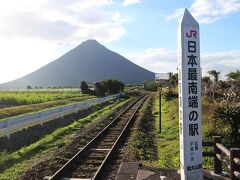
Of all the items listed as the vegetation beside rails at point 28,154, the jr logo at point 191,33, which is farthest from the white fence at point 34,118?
the jr logo at point 191,33

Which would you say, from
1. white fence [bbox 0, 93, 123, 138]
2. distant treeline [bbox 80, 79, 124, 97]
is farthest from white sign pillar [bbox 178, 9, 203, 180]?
distant treeline [bbox 80, 79, 124, 97]

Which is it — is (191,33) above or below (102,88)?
above

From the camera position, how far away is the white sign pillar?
26.6 feet

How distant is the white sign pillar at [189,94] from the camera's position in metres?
8.10

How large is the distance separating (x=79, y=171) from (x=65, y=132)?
383 inches

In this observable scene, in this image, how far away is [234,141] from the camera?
15.1 metres

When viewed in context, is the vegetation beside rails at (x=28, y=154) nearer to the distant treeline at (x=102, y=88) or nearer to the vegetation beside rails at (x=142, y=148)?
the vegetation beside rails at (x=142, y=148)

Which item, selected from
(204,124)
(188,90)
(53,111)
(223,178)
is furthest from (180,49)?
(53,111)

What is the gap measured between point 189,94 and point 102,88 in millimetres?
66899

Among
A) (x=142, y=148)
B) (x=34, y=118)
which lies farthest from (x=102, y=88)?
(x=142, y=148)

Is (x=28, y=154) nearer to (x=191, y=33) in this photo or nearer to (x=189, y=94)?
(x=189, y=94)

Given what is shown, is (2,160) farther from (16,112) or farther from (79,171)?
(16,112)

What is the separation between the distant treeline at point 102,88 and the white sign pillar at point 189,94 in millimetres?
64406

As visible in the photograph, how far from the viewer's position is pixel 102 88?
246 ft
